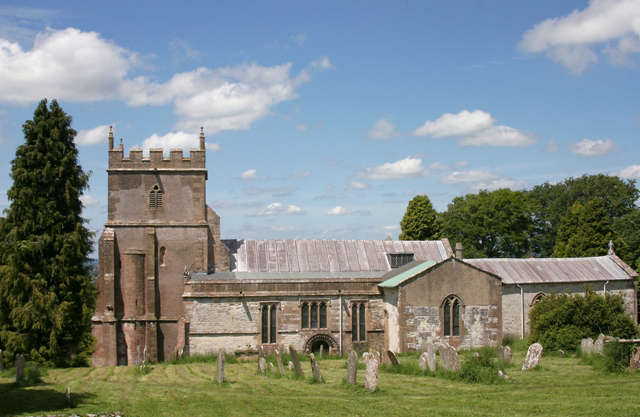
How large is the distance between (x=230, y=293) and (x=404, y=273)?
31.1 ft

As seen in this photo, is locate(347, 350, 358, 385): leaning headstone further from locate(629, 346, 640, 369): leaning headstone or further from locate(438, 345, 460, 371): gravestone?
locate(629, 346, 640, 369): leaning headstone

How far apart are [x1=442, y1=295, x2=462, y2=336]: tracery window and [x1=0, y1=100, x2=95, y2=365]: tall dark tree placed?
19.1m

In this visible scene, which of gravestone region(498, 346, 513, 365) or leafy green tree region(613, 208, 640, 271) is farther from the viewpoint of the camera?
leafy green tree region(613, 208, 640, 271)

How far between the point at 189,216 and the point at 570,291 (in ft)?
74.6

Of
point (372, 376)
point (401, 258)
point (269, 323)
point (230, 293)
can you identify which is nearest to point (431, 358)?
point (372, 376)

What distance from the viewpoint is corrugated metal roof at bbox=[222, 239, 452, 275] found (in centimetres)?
3703

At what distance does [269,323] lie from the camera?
33.6 metres

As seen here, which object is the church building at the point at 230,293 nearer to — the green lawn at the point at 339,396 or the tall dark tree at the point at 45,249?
the tall dark tree at the point at 45,249

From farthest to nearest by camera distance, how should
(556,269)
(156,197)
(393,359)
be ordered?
(556,269)
(156,197)
(393,359)

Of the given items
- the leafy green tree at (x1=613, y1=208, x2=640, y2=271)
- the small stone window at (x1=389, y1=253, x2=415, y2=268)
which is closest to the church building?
the small stone window at (x1=389, y1=253, x2=415, y2=268)

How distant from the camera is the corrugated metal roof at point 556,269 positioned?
123 ft

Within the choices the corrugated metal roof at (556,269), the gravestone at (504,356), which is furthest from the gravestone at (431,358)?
the corrugated metal roof at (556,269)

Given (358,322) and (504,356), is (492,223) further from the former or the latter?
(504,356)

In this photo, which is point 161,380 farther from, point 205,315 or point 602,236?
point 602,236
